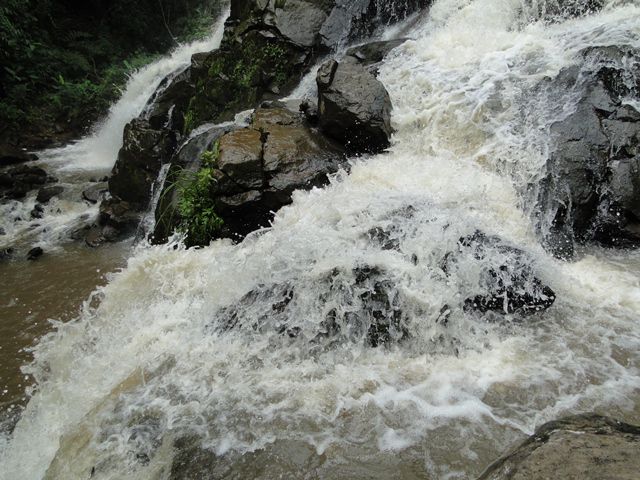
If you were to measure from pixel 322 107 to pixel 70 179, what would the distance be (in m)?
7.62

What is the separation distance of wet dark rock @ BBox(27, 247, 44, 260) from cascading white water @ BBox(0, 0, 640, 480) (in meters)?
2.49

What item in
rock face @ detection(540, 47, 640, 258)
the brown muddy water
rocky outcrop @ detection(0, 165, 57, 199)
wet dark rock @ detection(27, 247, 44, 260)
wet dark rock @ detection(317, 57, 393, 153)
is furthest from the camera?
rocky outcrop @ detection(0, 165, 57, 199)

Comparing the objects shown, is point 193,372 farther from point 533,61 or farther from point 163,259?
point 533,61

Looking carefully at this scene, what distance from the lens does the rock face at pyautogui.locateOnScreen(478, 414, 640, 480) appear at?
1896 millimetres

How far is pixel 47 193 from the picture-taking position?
9.89m

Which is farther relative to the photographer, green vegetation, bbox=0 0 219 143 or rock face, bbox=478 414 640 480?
green vegetation, bbox=0 0 219 143

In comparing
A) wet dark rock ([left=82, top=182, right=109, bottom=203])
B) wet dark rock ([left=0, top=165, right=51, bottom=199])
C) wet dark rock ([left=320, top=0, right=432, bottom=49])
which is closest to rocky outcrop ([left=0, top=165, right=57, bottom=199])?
wet dark rock ([left=0, top=165, right=51, bottom=199])

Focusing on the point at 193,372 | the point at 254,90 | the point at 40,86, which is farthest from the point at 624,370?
the point at 40,86

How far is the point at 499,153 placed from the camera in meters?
6.26

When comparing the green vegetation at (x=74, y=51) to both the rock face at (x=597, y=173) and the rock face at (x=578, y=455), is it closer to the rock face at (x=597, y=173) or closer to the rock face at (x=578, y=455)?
the rock face at (x=597, y=173)

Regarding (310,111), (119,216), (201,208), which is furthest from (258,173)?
(119,216)

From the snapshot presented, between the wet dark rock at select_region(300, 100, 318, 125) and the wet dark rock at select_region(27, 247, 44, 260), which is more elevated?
the wet dark rock at select_region(300, 100, 318, 125)

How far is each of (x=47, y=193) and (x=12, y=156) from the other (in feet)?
9.48

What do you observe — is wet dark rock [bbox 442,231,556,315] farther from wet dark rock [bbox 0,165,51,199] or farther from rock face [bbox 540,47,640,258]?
wet dark rock [bbox 0,165,51,199]
